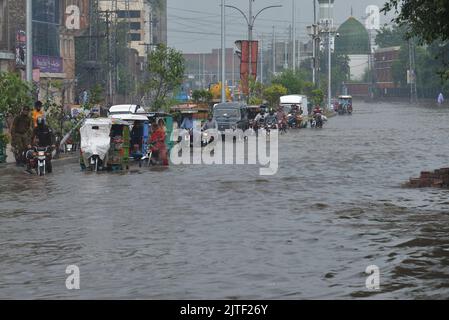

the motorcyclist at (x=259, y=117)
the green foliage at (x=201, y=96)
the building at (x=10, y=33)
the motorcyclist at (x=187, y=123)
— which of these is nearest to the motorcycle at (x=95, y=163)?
the motorcyclist at (x=187, y=123)

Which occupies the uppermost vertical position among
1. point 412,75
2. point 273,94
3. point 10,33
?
point 10,33

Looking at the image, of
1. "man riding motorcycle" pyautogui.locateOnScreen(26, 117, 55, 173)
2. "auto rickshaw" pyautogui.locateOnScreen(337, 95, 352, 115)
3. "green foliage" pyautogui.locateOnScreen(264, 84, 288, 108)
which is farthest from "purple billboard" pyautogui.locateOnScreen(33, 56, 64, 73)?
"man riding motorcycle" pyautogui.locateOnScreen(26, 117, 55, 173)

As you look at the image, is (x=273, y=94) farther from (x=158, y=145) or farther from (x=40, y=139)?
(x=40, y=139)

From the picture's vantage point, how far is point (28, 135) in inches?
1161

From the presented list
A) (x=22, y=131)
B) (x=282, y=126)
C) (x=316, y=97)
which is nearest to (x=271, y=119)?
(x=282, y=126)

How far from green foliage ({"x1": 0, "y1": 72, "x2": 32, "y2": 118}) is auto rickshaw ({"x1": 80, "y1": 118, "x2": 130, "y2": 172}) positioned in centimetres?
331

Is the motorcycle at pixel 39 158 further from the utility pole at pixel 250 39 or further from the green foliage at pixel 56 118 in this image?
the utility pole at pixel 250 39

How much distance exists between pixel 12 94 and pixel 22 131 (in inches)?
83.7

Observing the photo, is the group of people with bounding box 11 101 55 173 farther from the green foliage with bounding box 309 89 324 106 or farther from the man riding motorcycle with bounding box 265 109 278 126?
the green foliage with bounding box 309 89 324 106
